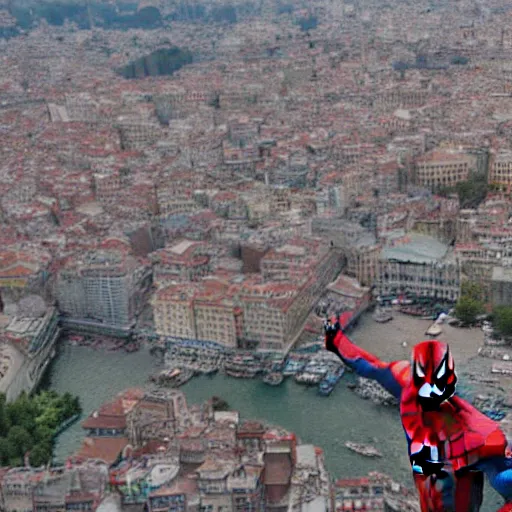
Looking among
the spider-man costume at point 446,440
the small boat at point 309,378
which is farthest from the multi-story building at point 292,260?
the spider-man costume at point 446,440

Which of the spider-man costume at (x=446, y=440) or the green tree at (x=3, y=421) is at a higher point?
the spider-man costume at (x=446, y=440)

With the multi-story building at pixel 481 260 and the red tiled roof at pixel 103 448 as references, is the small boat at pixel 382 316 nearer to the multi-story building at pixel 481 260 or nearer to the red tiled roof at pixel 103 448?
the multi-story building at pixel 481 260

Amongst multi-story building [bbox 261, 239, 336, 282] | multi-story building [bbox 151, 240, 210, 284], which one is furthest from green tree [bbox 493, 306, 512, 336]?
multi-story building [bbox 151, 240, 210, 284]

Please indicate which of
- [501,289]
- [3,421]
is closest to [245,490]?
[3,421]

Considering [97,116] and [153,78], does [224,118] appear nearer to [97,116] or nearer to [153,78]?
[97,116]

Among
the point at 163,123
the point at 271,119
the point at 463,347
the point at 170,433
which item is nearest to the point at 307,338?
the point at 463,347

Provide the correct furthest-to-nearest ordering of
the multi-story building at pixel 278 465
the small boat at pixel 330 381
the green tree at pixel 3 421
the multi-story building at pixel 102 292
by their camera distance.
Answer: the multi-story building at pixel 102 292 < the small boat at pixel 330 381 < the green tree at pixel 3 421 < the multi-story building at pixel 278 465

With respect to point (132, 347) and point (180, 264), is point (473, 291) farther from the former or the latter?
point (132, 347)
